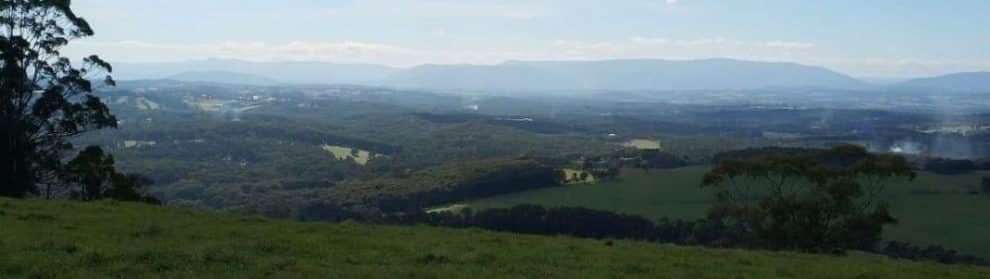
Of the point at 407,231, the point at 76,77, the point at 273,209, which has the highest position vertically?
the point at 76,77

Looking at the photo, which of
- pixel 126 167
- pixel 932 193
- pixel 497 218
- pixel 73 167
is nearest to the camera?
pixel 73 167

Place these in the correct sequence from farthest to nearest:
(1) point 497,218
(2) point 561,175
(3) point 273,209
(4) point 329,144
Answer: (4) point 329,144
(2) point 561,175
(3) point 273,209
(1) point 497,218

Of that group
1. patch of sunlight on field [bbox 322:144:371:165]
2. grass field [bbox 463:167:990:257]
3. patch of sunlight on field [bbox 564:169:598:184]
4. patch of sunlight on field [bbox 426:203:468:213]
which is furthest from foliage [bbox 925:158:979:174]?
patch of sunlight on field [bbox 322:144:371:165]

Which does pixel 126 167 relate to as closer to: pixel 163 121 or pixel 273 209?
pixel 273 209

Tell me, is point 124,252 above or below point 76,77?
below

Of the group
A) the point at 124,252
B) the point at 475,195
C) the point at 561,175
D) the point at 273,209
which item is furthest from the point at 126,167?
the point at 124,252

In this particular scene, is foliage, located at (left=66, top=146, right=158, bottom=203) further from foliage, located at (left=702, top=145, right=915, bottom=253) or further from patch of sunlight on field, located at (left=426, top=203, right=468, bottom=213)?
patch of sunlight on field, located at (left=426, top=203, right=468, bottom=213)

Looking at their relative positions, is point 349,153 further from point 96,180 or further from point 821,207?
point 821,207

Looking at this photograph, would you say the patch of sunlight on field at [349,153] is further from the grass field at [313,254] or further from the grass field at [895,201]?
the grass field at [313,254]
